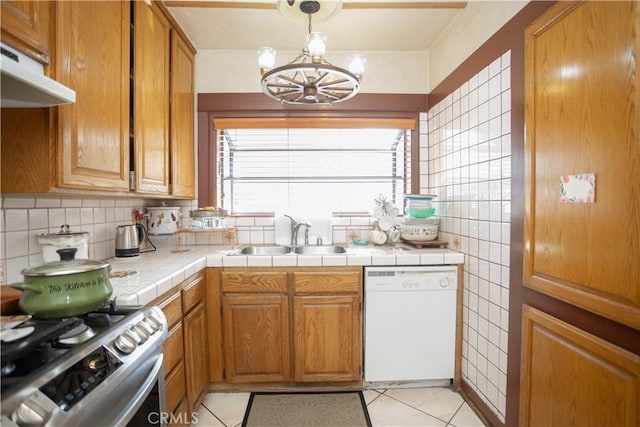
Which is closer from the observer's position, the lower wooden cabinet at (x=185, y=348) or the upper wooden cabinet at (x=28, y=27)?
the upper wooden cabinet at (x=28, y=27)

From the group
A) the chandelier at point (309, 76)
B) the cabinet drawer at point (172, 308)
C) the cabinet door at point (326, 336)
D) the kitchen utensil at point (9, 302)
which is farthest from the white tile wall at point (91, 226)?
the chandelier at point (309, 76)

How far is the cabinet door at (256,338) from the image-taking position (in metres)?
1.79

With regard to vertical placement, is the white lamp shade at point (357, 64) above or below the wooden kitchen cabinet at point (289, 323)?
above

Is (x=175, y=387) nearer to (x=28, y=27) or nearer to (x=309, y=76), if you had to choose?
(x=28, y=27)

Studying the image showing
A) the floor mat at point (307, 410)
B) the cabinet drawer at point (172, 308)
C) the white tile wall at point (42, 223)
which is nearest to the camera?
the white tile wall at point (42, 223)

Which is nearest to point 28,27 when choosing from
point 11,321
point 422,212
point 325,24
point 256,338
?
point 11,321

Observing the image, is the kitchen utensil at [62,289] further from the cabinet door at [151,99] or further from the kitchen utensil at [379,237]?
the kitchen utensil at [379,237]

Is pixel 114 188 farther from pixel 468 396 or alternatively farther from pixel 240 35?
pixel 468 396

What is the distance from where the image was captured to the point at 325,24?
1.99 meters

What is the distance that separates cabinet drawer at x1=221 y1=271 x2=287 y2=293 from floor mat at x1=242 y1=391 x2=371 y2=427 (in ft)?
2.24

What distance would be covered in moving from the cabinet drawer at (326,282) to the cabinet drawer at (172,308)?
0.67 m

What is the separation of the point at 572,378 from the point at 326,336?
120cm

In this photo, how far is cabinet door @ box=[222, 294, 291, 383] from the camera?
70.7 inches

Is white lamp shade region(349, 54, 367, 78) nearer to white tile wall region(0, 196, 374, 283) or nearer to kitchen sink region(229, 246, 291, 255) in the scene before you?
white tile wall region(0, 196, 374, 283)
